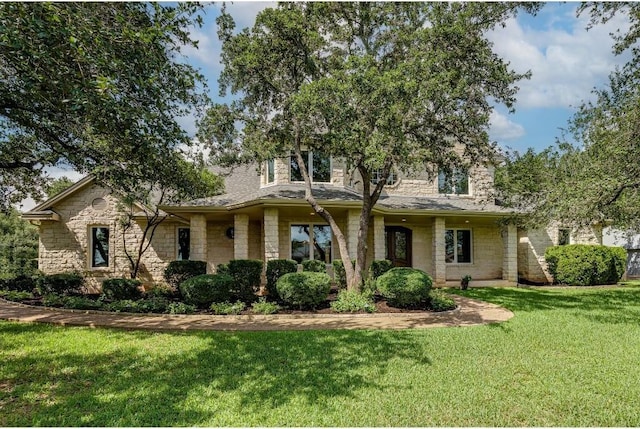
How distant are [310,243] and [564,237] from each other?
43.2ft

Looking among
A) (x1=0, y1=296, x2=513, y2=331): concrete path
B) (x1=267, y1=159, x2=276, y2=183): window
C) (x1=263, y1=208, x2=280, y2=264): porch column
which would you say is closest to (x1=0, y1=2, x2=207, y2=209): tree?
(x1=0, y1=296, x2=513, y2=331): concrete path

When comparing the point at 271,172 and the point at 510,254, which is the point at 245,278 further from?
the point at 510,254

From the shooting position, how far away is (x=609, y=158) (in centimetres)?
911

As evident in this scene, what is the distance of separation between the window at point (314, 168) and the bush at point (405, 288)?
6.18 metres

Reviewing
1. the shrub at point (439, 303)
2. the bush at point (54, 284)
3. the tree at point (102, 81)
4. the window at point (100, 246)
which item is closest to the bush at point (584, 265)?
the shrub at point (439, 303)

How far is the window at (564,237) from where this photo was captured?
18558 millimetres

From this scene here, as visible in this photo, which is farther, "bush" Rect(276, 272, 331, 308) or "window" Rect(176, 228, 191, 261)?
"window" Rect(176, 228, 191, 261)

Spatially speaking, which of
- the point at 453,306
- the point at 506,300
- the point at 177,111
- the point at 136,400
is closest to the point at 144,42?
the point at 177,111

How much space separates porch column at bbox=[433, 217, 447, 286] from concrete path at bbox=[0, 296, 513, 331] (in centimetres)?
585

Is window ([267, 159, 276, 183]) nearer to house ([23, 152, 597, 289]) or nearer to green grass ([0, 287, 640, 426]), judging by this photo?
house ([23, 152, 597, 289])

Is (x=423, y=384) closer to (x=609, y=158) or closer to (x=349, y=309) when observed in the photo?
(x=349, y=309)

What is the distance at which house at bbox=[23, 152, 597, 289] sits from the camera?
14031mm

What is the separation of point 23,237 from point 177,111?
21529mm

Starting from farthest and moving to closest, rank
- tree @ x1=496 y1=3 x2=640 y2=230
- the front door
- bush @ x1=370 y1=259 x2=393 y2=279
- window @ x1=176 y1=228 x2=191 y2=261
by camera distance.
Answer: the front door < window @ x1=176 y1=228 x2=191 y2=261 < bush @ x1=370 y1=259 x2=393 y2=279 < tree @ x1=496 y1=3 x2=640 y2=230
